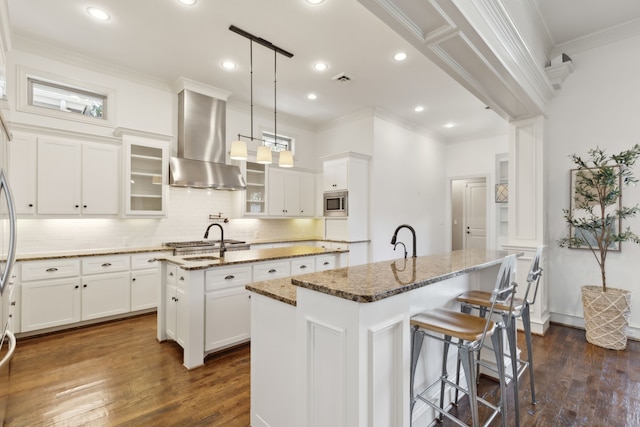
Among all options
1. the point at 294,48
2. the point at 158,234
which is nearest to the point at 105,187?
the point at 158,234

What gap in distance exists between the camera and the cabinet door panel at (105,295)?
11.7ft

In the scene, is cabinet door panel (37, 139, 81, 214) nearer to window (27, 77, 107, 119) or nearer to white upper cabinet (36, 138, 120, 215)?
white upper cabinet (36, 138, 120, 215)

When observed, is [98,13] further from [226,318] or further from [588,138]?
[588,138]

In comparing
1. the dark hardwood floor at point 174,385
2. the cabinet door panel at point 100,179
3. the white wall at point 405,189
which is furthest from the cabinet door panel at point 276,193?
the dark hardwood floor at point 174,385

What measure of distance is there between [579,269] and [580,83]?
2.21 m

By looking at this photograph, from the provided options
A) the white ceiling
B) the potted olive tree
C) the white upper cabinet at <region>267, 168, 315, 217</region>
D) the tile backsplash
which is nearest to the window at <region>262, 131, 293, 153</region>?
the white upper cabinet at <region>267, 168, 315, 217</region>

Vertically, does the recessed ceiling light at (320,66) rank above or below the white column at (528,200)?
above

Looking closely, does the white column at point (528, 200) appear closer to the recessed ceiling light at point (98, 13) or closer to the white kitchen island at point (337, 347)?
the white kitchen island at point (337, 347)

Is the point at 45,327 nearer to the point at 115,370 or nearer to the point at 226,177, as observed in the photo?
the point at 115,370

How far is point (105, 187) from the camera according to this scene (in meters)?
3.87

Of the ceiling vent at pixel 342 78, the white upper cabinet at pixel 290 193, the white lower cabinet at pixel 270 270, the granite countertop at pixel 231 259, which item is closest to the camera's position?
the granite countertop at pixel 231 259

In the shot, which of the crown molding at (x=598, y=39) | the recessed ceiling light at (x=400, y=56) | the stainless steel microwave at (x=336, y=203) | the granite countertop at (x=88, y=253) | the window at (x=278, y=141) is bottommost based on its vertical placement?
the granite countertop at (x=88, y=253)

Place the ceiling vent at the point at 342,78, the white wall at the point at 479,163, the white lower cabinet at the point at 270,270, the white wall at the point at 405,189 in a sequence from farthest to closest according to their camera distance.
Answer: the white wall at the point at 479,163 < the white wall at the point at 405,189 < the ceiling vent at the point at 342,78 < the white lower cabinet at the point at 270,270

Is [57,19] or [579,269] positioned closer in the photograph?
[57,19]
